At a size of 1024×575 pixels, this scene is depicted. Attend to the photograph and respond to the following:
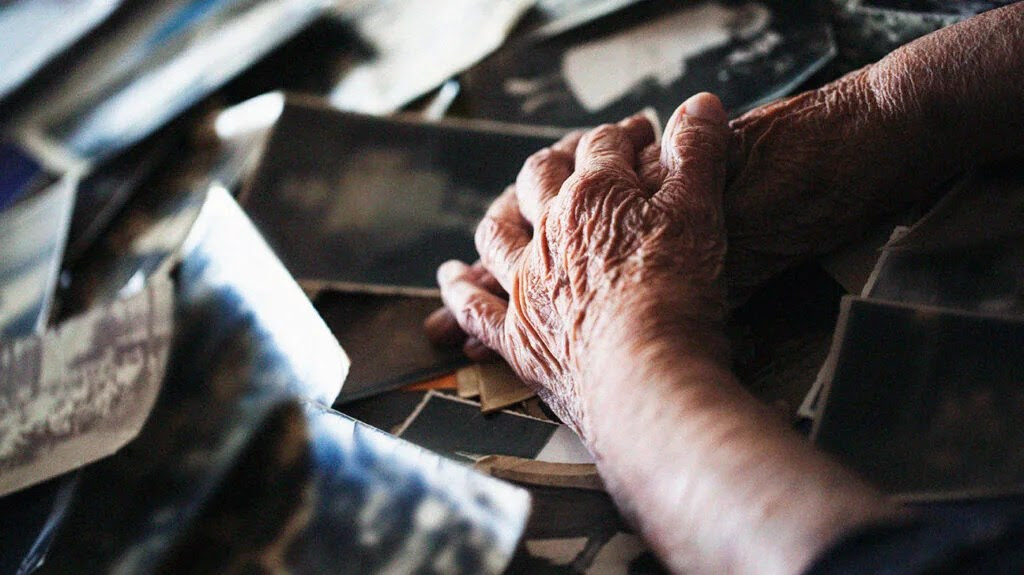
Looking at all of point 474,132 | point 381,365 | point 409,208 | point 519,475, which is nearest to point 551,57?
point 474,132

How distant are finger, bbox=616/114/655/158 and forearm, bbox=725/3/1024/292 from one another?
0.14 metres

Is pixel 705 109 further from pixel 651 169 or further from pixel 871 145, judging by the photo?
pixel 871 145

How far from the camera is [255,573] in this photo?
1090 mm

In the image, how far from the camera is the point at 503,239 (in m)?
1.29

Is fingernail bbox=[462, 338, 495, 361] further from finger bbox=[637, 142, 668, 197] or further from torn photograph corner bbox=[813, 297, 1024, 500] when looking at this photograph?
torn photograph corner bbox=[813, 297, 1024, 500]

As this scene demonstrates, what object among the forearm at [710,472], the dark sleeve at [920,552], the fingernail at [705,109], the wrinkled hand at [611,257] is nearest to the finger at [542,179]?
the wrinkled hand at [611,257]

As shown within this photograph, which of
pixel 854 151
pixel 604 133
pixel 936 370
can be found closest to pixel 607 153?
pixel 604 133

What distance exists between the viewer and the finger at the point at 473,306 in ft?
4.15

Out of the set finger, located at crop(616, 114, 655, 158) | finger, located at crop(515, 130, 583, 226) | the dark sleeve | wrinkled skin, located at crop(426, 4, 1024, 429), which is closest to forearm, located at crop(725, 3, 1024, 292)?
wrinkled skin, located at crop(426, 4, 1024, 429)

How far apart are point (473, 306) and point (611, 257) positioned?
12.1 inches

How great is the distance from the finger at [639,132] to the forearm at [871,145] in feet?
0.45

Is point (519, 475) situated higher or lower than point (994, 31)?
lower

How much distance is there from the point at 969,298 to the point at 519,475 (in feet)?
1.89

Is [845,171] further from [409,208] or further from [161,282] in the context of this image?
[161,282]
